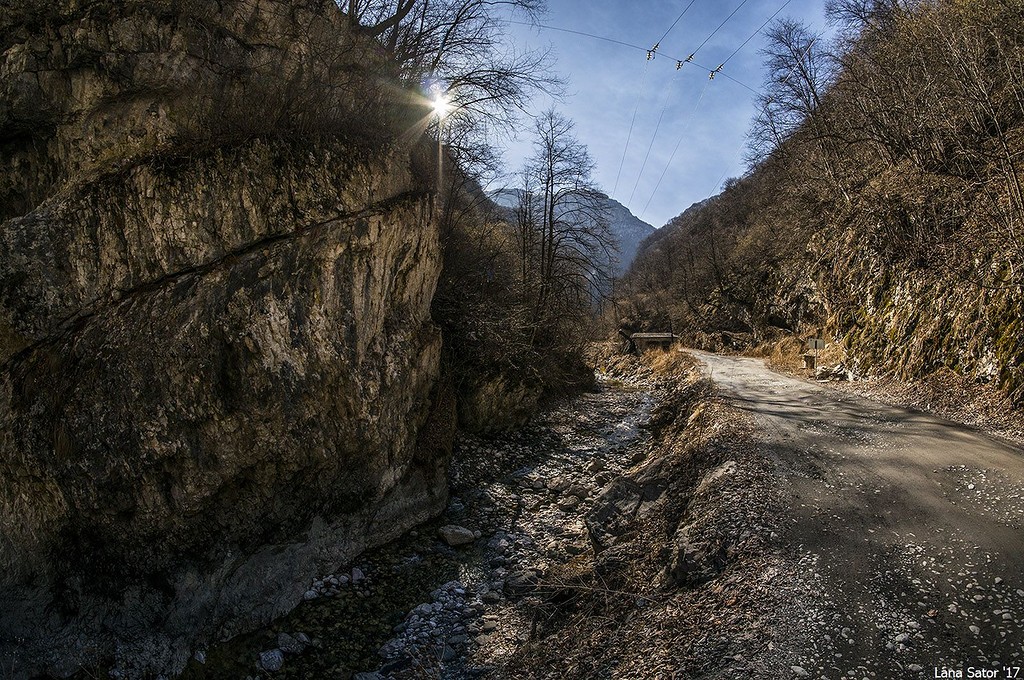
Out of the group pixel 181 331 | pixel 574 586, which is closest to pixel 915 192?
pixel 574 586

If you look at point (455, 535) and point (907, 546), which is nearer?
point (907, 546)

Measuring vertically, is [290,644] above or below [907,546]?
below

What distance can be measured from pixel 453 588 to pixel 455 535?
4.50ft

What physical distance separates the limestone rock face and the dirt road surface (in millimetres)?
7228

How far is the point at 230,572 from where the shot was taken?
23.7 ft

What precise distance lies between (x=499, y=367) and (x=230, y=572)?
8802 millimetres

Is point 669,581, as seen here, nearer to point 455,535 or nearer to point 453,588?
point 453,588

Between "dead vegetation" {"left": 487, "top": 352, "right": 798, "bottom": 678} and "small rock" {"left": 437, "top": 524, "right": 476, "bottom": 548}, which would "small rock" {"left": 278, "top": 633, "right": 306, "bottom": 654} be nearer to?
"small rock" {"left": 437, "top": 524, "right": 476, "bottom": 548}

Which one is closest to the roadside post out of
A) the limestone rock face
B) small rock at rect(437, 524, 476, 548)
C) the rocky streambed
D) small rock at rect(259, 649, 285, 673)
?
the rocky streambed

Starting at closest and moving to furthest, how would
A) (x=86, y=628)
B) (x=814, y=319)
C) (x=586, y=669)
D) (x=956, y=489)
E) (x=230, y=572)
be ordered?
(x=586, y=669)
(x=956, y=489)
(x=86, y=628)
(x=230, y=572)
(x=814, y=319)

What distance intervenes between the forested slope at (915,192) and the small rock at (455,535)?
9.75 meters

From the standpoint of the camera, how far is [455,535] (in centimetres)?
901

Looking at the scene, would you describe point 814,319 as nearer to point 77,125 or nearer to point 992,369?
point 992,369

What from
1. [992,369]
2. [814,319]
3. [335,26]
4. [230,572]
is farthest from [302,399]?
[814,319]
